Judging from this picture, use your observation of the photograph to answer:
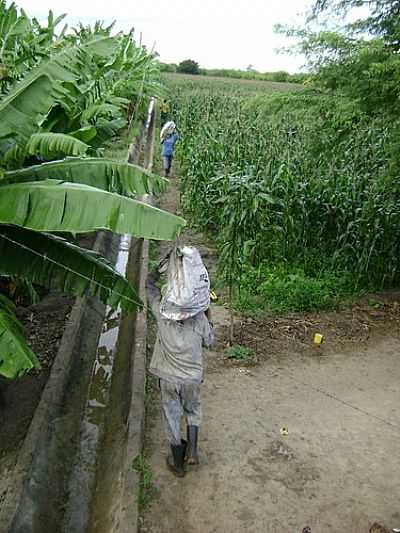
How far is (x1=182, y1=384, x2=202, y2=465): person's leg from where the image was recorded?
4.25 meters

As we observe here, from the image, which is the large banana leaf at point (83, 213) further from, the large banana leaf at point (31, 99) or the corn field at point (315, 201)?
the corn field at point (315, 201)

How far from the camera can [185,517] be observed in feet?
13.1

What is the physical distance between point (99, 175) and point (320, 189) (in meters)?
5.03

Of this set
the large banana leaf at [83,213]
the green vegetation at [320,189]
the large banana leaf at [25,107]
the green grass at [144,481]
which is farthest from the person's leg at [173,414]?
the green vegetation at [320,189]

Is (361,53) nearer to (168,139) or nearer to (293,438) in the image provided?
(293,438)

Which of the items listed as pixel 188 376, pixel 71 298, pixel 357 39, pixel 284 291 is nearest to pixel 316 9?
pixel 357 39

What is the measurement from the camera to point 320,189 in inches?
322

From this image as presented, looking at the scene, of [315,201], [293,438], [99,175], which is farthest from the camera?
[315,201]

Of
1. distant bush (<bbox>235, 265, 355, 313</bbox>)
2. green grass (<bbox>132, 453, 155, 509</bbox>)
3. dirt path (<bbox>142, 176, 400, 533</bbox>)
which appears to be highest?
distant bush (<bbox>235, 265, 355, 313</bbox>)

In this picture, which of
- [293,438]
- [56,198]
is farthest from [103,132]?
[293,438]

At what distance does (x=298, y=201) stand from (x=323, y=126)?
5.48 ft

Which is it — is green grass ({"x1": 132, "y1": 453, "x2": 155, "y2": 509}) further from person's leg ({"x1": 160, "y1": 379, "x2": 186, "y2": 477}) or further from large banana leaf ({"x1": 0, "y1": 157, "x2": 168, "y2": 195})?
large banana leaf ({"x1": 0, "y1": 157, "x2": 168, "y2": 195})

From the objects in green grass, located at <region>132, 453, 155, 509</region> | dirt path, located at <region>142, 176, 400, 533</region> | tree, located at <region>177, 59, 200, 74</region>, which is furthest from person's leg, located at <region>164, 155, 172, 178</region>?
tree, located at <region>177, 59, 200, 74</region>

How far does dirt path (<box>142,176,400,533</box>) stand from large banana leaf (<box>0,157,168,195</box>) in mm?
2410
